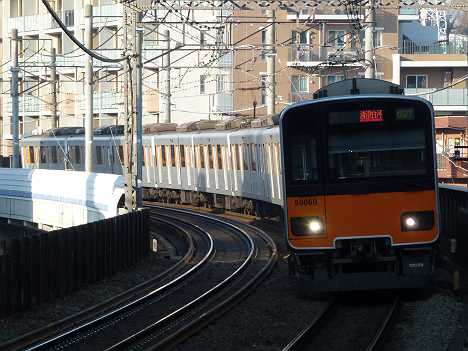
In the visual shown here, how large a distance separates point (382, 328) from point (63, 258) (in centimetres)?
581

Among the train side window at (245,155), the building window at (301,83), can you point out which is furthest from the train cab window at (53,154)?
the train side window at (245,155)

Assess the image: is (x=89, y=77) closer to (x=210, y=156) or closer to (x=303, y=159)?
(x=210, y=156)

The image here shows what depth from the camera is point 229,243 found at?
22.5 metres

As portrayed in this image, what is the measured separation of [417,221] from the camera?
495 inches

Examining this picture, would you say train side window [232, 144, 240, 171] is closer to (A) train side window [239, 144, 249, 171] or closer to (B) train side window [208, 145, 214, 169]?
(A) train side window [239, 144, 249, 171]

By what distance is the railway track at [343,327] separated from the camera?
1066 cm

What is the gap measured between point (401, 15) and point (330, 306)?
41.3 m

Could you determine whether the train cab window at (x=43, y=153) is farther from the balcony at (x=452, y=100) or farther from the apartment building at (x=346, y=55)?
the balcony at (x=452, y=100)

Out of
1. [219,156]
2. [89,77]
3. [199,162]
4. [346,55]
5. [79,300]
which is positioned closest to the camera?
[79,300]

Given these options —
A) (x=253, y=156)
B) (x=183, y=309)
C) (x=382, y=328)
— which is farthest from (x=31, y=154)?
(x=382, y=328)

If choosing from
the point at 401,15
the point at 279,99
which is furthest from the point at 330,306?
the point at 401,15

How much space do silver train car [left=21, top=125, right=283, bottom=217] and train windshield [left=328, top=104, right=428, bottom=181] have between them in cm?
912

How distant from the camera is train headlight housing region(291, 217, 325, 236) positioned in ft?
41.8

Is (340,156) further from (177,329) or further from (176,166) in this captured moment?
(176,166)
